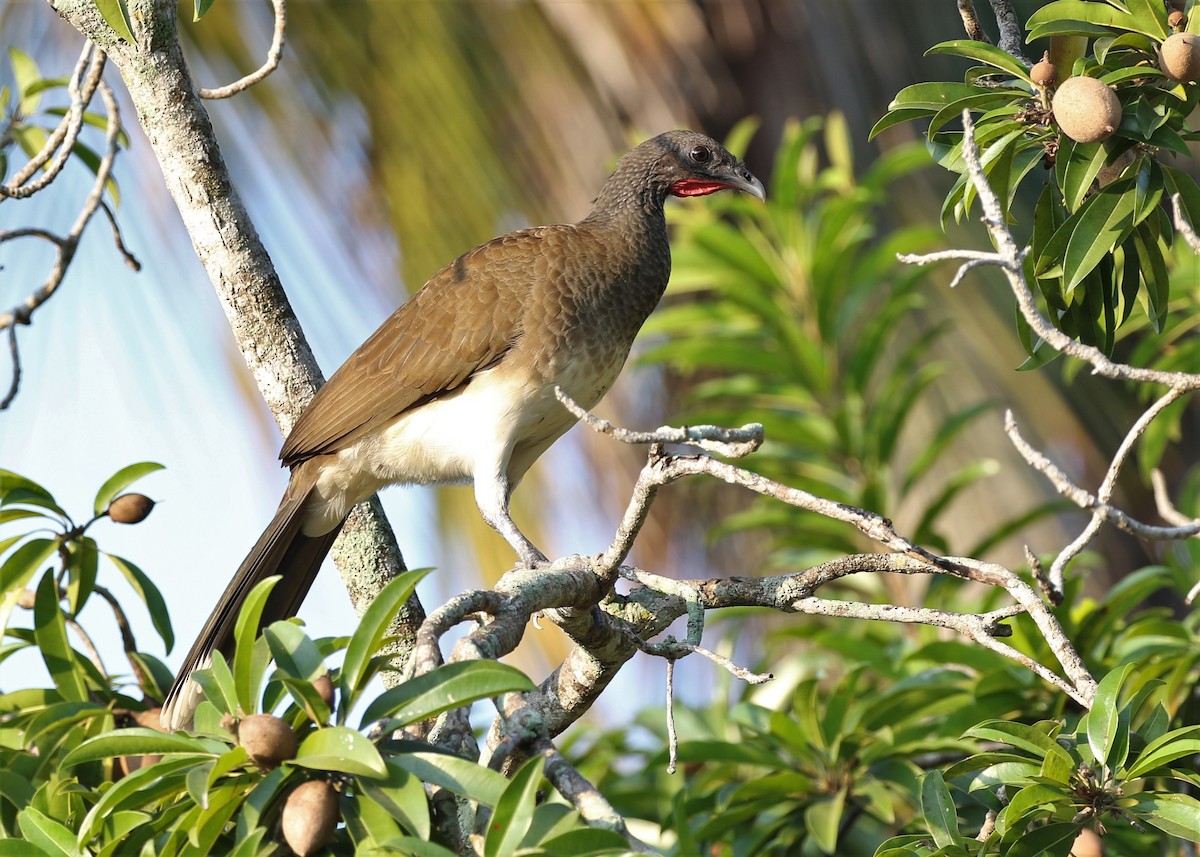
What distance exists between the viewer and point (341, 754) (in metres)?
1.31

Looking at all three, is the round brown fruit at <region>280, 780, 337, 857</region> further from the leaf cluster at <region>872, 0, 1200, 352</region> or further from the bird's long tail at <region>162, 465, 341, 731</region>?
the bird's long tail at <region>162, 465, 341, 731</region>

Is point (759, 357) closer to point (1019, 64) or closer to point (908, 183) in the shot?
point (1019, 64)

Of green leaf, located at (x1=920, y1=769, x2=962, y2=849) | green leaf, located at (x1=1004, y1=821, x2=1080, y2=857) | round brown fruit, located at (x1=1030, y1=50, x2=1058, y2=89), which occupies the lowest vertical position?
green leaf, located at (x1=1004, y1=821, x2=1080, y2=857)

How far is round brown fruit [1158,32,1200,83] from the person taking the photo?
175cm

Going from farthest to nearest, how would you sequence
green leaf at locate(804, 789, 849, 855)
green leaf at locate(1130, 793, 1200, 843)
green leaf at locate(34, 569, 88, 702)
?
green leaf at locate(804, 789, 849, 855)
green leaf at locate(34, 569, 88, 702)
green leaf at locate(1130, 793, 1200, 843)

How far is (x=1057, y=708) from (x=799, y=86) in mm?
4556

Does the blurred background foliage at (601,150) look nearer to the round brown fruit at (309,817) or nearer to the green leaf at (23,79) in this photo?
the green leaf at (23,79)

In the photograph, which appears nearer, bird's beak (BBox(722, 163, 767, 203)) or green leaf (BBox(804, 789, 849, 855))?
green leaf (BBox(804, 789, 849, 855))

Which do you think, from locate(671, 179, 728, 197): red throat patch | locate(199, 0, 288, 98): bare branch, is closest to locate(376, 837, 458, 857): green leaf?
locate(199, 0, 288, 98): bare branch

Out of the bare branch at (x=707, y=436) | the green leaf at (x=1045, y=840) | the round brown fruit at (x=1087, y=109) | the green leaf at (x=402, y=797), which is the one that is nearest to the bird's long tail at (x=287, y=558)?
the bare branch at (x=707, y=436)

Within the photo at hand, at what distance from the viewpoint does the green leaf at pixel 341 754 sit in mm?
1284

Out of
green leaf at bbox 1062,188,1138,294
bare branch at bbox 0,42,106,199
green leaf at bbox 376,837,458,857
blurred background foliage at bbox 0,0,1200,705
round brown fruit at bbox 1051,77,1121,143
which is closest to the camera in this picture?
green leaf at bbox 376,837,458,857

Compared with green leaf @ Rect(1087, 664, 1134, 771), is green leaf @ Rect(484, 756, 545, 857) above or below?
above

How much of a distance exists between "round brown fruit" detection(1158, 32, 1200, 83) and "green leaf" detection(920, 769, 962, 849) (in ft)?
3.47
